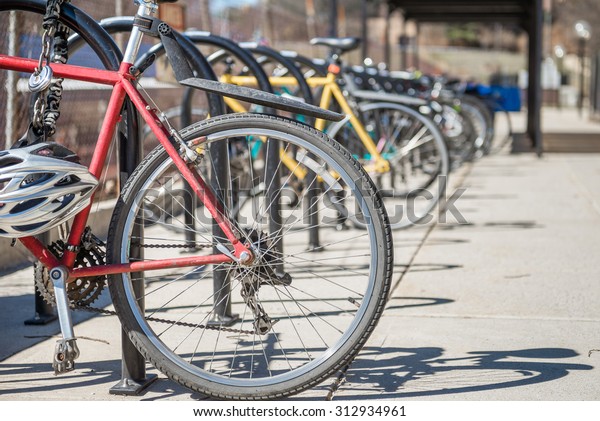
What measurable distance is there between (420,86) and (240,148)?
16.5 feet

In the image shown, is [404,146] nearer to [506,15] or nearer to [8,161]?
[8,161]

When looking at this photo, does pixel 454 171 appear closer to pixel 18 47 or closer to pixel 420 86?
pixel 420 86

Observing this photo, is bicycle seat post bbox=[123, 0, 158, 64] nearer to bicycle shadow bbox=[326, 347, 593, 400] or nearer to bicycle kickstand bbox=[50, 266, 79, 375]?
bicycle kickstand bbox=[50, 266, 79, 375]

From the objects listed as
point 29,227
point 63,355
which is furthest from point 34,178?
point 63,355

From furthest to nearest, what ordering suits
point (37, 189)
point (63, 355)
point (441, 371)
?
point (441, 371), point (63, 355), point (37, 189)

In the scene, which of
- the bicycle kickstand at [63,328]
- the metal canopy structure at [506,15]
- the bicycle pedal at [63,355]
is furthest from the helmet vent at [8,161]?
the metal canopy structure at [506,15]

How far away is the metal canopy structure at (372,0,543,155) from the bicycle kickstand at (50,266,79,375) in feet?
37.5

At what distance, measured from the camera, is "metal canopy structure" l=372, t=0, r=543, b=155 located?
46.4 ft

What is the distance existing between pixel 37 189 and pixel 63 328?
1.51ft

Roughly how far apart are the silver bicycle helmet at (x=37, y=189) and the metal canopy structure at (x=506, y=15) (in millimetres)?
11421

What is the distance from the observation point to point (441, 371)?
368cm

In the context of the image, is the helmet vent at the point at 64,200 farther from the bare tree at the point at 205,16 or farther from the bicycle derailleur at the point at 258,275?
the bare tree at the point at 205,16

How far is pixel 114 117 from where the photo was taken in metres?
Answer: 3.33
